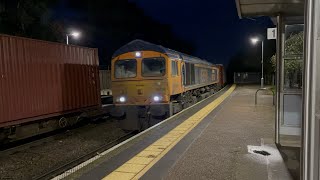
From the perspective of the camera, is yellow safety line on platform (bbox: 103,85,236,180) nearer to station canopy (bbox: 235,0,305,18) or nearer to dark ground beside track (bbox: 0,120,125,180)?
dark ground beside track (bbox: 0,120,125,180)

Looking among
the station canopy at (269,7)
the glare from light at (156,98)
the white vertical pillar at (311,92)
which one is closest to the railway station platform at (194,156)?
the glare from light at (156,98)

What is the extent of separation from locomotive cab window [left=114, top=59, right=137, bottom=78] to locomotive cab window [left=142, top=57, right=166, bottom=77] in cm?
42

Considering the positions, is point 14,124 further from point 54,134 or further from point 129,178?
point 129,178

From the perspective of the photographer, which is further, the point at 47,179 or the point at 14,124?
the point at 14,124

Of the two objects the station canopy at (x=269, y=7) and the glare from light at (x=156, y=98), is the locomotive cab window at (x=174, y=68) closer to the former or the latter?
the glare from light at (x=156, y=98)

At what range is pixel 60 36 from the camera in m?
27.7

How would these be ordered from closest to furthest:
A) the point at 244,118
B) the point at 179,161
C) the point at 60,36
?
the point at 179,161
the point at 244,118
the point at 60,36

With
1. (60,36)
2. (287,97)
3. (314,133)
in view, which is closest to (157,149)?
(287,97)

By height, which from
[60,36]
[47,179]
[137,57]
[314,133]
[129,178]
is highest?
[60,36]

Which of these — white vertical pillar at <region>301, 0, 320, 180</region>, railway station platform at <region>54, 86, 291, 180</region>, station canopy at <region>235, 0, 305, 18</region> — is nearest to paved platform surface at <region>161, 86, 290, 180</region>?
railway station platform at <region>54, 86, 291, 180</region>

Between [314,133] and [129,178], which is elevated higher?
[314,133]

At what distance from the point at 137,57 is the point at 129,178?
812 cm

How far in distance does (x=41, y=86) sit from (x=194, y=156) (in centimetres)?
688

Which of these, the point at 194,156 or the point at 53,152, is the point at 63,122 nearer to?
the point at 53,152
